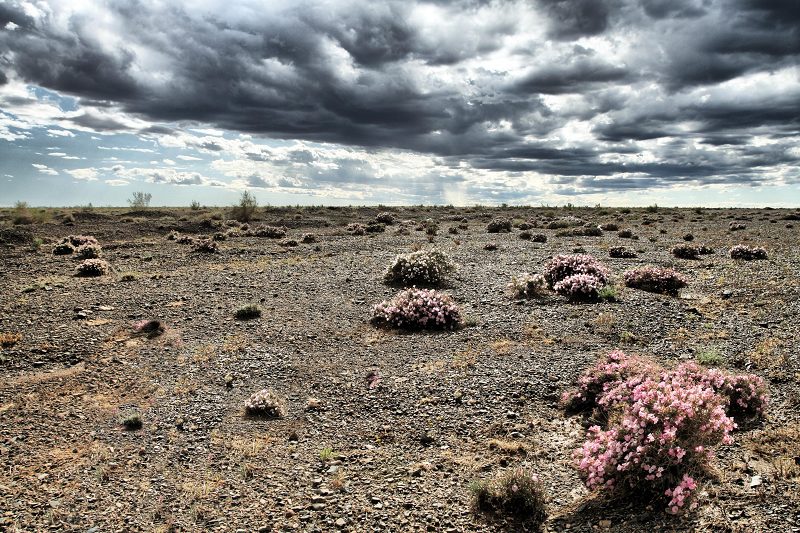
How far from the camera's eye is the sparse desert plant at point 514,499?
20.5 feet

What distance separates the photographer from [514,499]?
6406mm

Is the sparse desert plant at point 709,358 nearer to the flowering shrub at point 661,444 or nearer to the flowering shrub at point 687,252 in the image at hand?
the flowering shrub at point 661,444

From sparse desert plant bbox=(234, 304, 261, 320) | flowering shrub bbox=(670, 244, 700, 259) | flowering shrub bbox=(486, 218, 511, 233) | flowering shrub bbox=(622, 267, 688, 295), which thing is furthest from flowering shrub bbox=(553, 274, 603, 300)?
flowering shrub bbox=(486, 218, 511, 233)

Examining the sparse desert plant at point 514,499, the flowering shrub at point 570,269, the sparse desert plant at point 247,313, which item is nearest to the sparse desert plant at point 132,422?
the sparse desert plant at point 514,499

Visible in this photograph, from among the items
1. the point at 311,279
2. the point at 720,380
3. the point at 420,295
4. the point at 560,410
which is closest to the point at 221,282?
the point at 311,279

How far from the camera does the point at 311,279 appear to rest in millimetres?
21156

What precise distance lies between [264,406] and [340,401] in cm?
144

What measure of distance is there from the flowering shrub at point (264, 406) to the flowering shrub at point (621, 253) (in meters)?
20.3

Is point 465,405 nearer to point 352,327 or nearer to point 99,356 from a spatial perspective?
point 352,327

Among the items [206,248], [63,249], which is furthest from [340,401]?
[63,249]

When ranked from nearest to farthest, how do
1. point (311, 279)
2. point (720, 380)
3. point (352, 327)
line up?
point (720, 380) → point (352, 327) → point (311, 279)

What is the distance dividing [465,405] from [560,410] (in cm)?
167

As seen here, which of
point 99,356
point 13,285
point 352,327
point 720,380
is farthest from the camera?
point 13,285

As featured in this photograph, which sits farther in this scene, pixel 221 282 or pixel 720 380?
pixel 221 282
